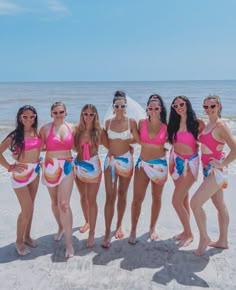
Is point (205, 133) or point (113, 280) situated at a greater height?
point (205, 133)

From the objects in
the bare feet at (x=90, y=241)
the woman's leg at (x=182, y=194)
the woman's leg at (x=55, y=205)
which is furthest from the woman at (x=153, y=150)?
the woman's leg at (x=55, y=205)

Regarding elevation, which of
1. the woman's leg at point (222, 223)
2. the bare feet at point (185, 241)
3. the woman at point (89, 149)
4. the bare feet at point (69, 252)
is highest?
the woman at point (89, 149)

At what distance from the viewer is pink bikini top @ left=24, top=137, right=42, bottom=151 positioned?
4.19 metres

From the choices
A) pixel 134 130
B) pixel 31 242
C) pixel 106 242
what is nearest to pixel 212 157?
pixel 134 130

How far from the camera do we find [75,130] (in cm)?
448

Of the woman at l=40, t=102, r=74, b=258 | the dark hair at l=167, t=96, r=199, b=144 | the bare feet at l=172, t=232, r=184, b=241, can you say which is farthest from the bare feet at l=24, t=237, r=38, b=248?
the dark hair at l=167, t=96, r=199, b=144

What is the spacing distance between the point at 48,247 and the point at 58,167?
1212 mm

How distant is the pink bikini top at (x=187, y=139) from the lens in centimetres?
432

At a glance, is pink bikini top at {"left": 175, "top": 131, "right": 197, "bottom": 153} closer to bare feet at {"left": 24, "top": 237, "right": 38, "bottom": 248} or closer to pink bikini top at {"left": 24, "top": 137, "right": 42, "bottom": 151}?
pink bikini top at {"left": 24, "top": 137, "right": 42, "bottom": 151}

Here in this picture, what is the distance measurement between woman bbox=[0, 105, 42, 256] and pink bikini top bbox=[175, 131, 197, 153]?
73.0 inches

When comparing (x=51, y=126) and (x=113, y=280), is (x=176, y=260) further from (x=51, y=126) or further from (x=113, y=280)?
(x=51, y=126)

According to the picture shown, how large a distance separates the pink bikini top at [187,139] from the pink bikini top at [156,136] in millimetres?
208

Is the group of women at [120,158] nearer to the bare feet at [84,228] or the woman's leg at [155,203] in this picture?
the woman's leg at [155,203]

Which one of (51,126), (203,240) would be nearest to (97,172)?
(51,126)
